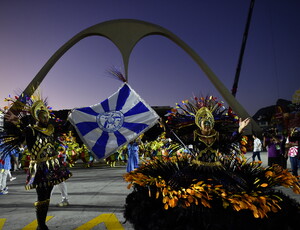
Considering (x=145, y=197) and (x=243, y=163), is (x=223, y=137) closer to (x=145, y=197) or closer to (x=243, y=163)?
(x=243, y=163)

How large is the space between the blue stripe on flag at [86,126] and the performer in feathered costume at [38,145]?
1.04 m

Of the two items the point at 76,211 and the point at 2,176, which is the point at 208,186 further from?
the point at 2,176

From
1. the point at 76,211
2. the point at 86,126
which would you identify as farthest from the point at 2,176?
the point at 86,126

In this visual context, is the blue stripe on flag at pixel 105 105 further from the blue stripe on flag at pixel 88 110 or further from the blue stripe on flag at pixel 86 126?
the blue stripe on flag at pixel 86 126

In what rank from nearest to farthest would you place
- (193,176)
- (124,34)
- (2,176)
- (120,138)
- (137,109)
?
(193,176)
(120,138)
(137,109)
(2,176)
(124,34)

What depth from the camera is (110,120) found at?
17.5 ft

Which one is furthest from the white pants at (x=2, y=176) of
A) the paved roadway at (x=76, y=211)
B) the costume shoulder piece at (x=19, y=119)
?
the costume shoulder piece at (x=19, y=119)

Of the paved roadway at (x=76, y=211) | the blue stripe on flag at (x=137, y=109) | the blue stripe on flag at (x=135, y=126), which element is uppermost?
the blue stripe on flag at (x=137, y=109)

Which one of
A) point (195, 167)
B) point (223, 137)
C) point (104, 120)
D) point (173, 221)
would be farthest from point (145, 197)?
point (104, 120)

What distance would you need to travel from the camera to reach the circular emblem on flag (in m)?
5.25

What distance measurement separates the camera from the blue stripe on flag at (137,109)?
5.21 metres

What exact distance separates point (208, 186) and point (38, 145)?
2.87 meters

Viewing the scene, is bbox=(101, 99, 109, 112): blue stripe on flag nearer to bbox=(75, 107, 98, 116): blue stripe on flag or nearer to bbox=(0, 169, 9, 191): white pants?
bbox=(75, 107, 98, 116): blue stripe on flag

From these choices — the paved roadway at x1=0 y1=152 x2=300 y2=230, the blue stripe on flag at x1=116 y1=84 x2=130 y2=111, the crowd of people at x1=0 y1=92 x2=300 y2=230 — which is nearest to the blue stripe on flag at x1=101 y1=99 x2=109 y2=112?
the blue stripe on flag at x1=116 y1=84 x2=130 y2=111
